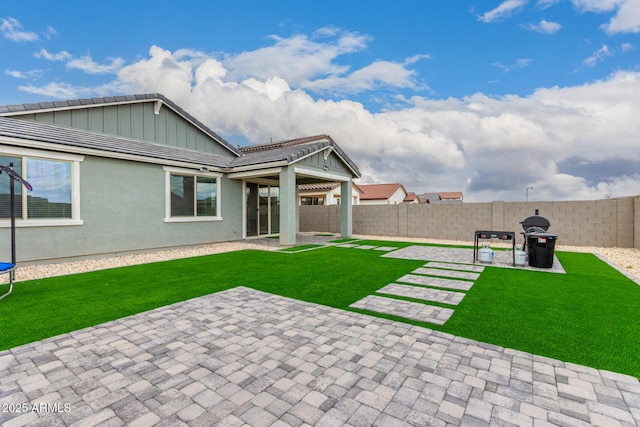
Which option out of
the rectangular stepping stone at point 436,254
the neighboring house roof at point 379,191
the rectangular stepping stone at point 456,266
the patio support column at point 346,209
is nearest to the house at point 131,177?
the patio support column at point 346,209

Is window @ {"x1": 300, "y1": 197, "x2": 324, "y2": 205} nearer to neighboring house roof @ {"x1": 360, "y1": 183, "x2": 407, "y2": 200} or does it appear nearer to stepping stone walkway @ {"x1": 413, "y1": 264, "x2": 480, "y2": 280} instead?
neighboring house roof @ {"x1": 360, "y1": 183, "x2": 407, "y2": 200}

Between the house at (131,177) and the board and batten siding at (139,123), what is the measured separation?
0.10 feet

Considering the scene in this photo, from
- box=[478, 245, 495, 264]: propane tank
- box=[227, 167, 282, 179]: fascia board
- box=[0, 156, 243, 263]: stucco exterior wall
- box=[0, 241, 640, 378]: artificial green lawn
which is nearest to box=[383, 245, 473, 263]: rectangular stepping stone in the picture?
box=[478, 245, 495, 264]: propane tank

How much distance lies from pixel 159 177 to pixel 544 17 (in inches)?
555

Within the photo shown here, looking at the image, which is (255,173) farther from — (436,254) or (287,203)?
(436,254)

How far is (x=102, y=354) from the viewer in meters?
3.18

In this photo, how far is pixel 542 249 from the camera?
7812mm

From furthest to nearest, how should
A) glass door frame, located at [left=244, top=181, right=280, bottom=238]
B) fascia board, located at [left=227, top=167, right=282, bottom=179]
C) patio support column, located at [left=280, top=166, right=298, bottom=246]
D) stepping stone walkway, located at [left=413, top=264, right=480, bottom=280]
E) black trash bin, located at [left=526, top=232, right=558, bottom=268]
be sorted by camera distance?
glass door frame, located at [left=244, top=181, right=280, bottom=238]
fascia board, located at [left=227, top=167, right=282, bottom=179]
patio support column, located at [left=280, top=166, right=298, bottom=246]
black trash bin, located at [left=526, top=232, right=558, bottom=268]
stepping stone walkway, located at [left=413, top=264, right=480, bottom=280]

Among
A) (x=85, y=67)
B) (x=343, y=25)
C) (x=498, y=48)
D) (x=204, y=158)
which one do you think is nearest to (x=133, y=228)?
(x=204, y=158)

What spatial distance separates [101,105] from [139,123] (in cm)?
132

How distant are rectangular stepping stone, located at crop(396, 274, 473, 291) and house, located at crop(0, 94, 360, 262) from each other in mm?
6046

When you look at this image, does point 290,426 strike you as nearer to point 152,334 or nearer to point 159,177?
point 152,334

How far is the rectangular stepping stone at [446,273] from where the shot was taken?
693cm

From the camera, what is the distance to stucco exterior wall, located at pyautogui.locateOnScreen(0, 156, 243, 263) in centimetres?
808
